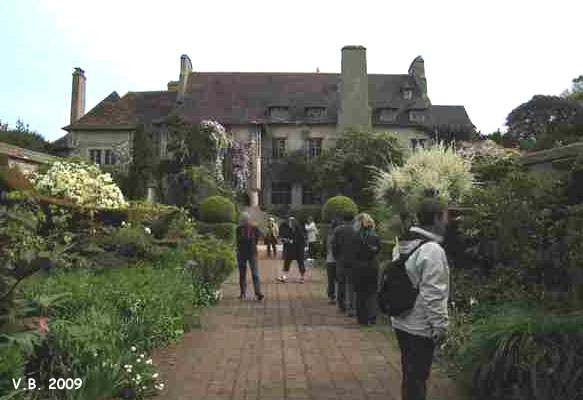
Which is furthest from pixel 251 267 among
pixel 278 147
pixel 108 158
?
pixel 108 158

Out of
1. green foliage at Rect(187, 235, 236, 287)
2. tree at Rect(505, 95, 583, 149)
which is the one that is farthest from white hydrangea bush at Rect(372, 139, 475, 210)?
tree at Rect(505, 95, 583, 149)

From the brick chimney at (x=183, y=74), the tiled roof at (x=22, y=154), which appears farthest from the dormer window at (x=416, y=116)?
the tiled roof at (x=22, y=154)

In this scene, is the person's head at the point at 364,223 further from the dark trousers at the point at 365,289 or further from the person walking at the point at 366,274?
the dark trousers at the point at 365,289

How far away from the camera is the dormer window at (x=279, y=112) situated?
4497cm

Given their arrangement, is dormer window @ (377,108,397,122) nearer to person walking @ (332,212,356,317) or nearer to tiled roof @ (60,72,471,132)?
tiled roof @ (60,72,471,132)

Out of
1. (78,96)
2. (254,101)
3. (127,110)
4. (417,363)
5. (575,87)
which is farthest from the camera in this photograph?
(575,87)

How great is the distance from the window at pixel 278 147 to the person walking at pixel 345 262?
3405cm

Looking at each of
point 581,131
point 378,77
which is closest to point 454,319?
point 581,131

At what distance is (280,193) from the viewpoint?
147 ft

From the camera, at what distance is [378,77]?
4891cm

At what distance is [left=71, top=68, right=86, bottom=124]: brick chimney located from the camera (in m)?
46.2

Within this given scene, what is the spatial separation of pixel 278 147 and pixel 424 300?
41.0 meters

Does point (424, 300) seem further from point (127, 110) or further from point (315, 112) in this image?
point (127, 110)

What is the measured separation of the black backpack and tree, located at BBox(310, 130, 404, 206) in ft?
103
